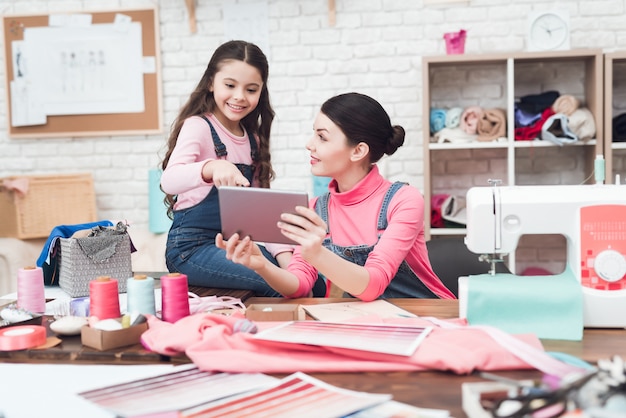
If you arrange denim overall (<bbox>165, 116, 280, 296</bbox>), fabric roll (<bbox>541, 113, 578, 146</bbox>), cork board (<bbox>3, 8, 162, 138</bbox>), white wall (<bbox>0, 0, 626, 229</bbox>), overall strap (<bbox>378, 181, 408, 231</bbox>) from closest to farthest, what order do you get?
1. overall strap (<bbox>378, 181, 408, 231</bbox>)
2. denim overall (<bbox>165, 116, 280, 296</bbox>)
3. fabric roll (<bbox>541, 113, 578, 146</bbox>)
4. white wall (<bbox>0, 0, 626, 229</bbox>)
5. cork board (<bbox>3, 8, 162, 138</bbox>)

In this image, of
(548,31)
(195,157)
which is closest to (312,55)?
(548,31)

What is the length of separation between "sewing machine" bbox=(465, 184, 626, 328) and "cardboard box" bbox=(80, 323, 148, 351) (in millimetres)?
760

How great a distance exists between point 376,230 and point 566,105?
212 cm

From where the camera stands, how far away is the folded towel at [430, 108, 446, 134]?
366 cm

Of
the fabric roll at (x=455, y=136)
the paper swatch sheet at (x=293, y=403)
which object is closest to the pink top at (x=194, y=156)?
the paper swatch sheet at (x=293, y=403)

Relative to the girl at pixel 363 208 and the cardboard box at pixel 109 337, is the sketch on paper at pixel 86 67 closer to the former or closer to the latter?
the girl at pixel 363 208

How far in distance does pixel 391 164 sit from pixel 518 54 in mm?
965

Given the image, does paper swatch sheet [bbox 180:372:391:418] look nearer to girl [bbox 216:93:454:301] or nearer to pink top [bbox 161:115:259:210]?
girl [bbox 216:93:454:301]

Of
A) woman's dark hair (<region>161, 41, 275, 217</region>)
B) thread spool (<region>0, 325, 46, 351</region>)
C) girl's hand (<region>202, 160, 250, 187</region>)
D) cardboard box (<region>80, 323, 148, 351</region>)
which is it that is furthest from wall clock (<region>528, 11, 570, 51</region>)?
thread spool (<region>0, 325, 46, 351</region>)

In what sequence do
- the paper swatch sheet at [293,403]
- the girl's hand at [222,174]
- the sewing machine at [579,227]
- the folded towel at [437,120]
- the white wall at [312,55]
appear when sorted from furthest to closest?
1. the white wall at [312,55]
2. the folded towel at [437,120]
3. the girl's hand at [222,174]
4. the sewing machine at [579,227]
5. the paper swatch sheet at [293,403]

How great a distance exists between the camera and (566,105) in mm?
3488

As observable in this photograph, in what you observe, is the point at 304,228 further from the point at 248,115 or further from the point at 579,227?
the point at 248,115

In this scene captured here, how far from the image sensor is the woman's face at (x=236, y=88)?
2.21 m

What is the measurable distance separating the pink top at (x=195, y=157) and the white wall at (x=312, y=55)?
1.70m
